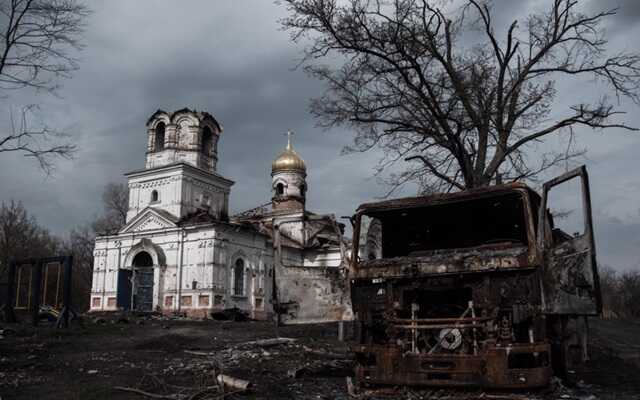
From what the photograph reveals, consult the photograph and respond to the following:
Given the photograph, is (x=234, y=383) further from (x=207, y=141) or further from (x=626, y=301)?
(x=626, y=301)

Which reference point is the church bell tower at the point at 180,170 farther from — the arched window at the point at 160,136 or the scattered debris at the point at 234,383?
the scattered debris at the point at 234,383

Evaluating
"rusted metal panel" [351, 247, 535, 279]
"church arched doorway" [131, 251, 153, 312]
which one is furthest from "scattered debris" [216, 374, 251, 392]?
"church arched doorway" [131, 251, 153, 312]

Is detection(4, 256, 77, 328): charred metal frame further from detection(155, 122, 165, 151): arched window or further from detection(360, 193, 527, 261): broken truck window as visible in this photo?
detection(155, 122, 165, 151): arched window

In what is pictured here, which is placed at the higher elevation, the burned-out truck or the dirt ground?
the burned-out truck

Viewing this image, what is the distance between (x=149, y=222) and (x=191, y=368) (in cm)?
→ 2401

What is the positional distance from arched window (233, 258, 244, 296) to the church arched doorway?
4564 millimetres

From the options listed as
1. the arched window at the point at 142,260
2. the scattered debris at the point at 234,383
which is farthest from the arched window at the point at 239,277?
the scattered debris at the point at 234,383

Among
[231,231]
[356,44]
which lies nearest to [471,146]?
[356,44]

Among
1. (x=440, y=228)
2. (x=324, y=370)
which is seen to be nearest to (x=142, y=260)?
(x=324, y=370)

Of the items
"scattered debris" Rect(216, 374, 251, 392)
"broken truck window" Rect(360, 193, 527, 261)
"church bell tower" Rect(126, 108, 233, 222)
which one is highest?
"church bell tower" Rect(126, 108, 233, 222)

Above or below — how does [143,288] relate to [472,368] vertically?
above

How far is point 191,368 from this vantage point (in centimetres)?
882

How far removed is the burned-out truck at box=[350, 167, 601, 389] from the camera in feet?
19.3

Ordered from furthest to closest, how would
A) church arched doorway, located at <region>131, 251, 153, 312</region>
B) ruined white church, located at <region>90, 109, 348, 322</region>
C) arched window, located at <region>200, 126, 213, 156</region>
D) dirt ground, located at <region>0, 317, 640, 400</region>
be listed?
arched window, located at <region>200, 126, 213, 156</region> < church arched doorway, located at <region>131, 251, 153, 312</region> < ruined white church, located at <region>90, 109, 348, 322</region> < dirt ground, located at <region>0, 317, 640, 400</region>
